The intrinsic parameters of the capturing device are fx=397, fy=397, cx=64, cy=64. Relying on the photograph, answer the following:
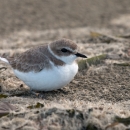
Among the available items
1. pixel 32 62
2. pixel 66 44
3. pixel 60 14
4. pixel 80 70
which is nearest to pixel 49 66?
pixel 32 62

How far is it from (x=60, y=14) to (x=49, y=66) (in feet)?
24.1

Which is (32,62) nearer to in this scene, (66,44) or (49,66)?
(49,66)

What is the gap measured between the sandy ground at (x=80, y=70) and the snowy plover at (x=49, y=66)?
261mm

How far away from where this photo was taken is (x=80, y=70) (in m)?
7.40

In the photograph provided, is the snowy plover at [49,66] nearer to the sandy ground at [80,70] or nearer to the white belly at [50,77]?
the white belly at [50,77]

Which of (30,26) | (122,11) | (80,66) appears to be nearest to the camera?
(80,66)

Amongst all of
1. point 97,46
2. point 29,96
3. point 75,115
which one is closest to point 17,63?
point 29,96

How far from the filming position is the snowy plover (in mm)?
5938

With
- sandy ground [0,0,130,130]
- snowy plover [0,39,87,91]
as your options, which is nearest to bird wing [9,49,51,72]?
snowy plover [0,39,87,91]

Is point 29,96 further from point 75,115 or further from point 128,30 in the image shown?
point 128,30

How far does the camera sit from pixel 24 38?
10.8 metres

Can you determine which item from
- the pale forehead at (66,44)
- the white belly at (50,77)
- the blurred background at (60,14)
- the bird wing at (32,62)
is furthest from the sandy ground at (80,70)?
the pale forehead at (66,44)

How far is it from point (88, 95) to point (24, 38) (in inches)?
194

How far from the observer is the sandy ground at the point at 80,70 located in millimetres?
4895
